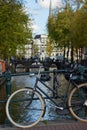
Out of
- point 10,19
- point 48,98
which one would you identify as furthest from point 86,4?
point 48,98

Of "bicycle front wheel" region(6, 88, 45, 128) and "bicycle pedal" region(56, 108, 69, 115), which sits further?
"bicycle pedal" region(56, 108, 69, 115)

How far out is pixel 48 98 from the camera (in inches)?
368

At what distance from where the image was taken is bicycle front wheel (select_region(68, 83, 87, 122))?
909cm

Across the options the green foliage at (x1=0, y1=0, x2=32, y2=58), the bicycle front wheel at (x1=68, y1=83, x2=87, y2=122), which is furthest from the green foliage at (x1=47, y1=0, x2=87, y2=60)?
the bicycle front wheel at (x1=68, y1=83, x2=87, y2=122)

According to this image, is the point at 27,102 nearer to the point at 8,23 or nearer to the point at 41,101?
the point at 41,101

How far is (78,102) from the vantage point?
30.4 feet

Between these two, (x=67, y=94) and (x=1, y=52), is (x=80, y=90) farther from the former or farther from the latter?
(x=1, y=52)

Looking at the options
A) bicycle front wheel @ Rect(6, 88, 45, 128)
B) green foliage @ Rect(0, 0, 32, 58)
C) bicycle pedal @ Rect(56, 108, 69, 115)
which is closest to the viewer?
bicycle front wheel @ Rect(6, 88, 45, 128)

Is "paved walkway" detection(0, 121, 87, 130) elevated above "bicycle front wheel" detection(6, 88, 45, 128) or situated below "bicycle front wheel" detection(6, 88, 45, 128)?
below

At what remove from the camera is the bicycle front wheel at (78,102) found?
9086mm

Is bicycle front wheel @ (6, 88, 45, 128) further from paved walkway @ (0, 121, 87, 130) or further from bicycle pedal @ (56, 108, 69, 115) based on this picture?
bicycle pedal @ (56, 108, 69, 115)

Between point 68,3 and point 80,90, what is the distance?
179 feet

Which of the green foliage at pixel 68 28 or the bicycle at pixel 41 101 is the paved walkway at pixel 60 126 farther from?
the green foliage at pixel 68 28

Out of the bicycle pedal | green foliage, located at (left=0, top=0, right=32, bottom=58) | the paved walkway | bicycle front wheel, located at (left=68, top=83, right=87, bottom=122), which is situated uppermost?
green foliage, located at (left=0, top=0, right=32, bottom=58)
